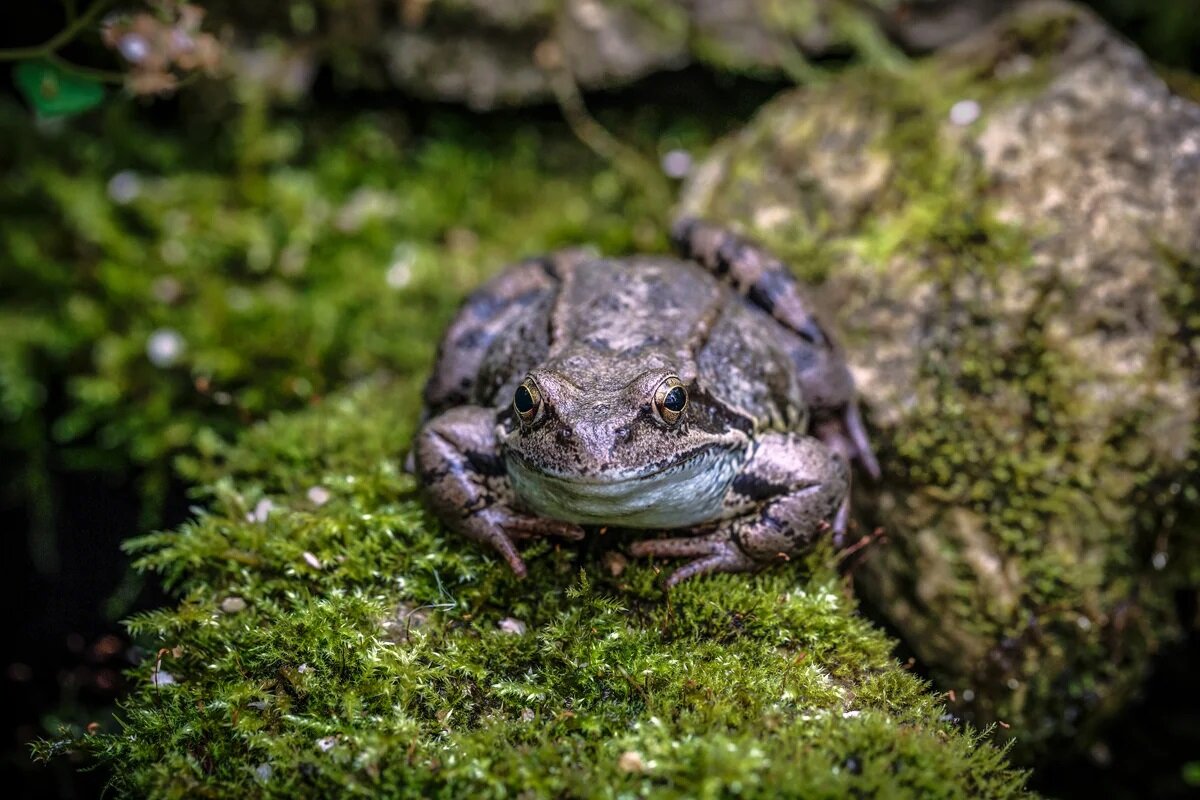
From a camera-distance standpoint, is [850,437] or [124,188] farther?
[124,188]

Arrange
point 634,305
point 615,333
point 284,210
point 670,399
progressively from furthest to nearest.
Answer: point 284,210, point 634,305, point 615,333, point 670,399

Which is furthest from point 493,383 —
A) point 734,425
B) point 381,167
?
point 381,167

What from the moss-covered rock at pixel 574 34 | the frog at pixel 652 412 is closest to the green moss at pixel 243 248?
the moss-covered rock at pixel 574 34

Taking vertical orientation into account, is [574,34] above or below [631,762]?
above

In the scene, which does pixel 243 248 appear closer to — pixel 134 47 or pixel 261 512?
pixel 134 47

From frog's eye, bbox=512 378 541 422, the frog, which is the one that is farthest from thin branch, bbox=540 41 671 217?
frog's eye, bbox=512 378 541 422

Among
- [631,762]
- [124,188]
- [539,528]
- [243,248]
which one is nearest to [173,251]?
[243,248]
